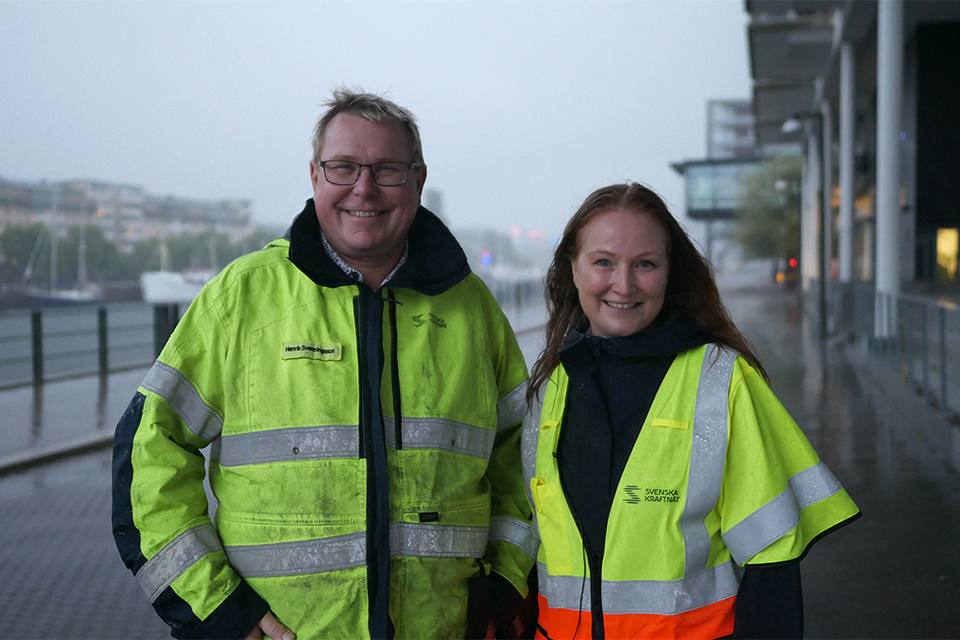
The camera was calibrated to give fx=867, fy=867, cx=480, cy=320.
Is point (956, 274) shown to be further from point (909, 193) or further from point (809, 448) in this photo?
point (809, 448)

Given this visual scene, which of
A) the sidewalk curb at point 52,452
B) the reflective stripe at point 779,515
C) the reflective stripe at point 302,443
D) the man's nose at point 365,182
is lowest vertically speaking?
the sidewalk curb at point 52,452

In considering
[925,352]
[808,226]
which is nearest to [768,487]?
[925,352]

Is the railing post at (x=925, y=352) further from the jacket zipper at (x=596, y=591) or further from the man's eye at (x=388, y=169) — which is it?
the man's eye at (x=388, y=169)

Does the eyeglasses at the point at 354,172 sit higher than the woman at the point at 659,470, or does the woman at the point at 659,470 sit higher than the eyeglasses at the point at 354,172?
the eyeglasses at the point at 354,172

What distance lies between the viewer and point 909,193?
2591 centimetres

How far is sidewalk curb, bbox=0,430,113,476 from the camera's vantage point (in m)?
7.96

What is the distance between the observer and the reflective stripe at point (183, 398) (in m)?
2.19

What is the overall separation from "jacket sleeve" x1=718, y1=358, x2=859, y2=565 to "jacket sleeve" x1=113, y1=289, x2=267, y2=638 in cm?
124

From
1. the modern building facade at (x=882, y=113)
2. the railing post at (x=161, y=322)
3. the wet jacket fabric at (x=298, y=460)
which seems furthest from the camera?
the modern building facade at (x=882, y=113)

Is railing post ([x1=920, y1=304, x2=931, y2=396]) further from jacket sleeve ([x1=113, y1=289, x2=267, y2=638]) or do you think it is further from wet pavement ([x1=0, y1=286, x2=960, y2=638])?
jacket sleeve ([x1=113, y1=289, x2=267, y2=638])

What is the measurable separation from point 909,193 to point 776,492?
1066 inches

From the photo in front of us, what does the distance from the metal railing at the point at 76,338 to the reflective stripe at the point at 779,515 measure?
13056mm

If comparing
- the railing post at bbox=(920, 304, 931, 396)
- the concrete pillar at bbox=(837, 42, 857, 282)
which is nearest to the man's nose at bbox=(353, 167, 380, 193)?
the railing post at bbox=(920, 304, 931, 396)

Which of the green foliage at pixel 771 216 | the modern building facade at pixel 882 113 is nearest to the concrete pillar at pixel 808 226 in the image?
the green foliage at pixel 771 216
